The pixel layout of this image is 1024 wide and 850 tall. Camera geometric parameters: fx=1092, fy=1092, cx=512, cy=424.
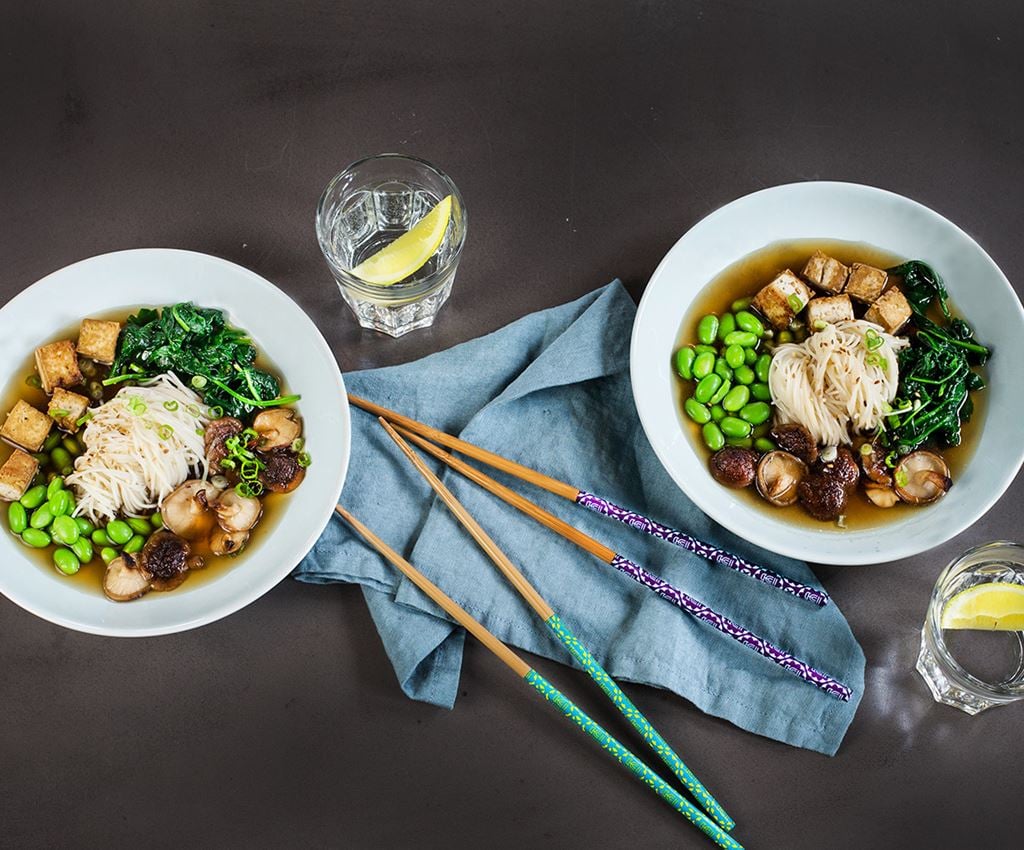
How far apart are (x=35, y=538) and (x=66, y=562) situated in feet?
0.40

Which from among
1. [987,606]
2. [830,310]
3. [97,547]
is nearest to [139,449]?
[97,547]

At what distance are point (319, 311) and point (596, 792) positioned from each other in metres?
1.90

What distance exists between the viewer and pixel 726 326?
3740 millimetres

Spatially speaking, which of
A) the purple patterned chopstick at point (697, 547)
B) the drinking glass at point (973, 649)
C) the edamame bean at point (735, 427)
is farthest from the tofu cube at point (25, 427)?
the drinking glass at point (973, 649)

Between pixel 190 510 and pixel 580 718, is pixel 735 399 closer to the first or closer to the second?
pixel 580 718

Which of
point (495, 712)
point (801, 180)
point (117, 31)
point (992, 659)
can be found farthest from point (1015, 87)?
point (117, 31)

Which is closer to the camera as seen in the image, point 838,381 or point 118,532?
point 118,532

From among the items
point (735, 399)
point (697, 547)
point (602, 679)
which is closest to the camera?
point (602, 679)

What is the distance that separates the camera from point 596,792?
11.6ft

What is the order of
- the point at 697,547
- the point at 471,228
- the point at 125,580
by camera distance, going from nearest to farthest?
the point at 125,580
the point at 697,547
the point at 471,228

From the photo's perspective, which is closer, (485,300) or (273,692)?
(273,692)

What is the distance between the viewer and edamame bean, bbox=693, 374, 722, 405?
3.63 meters

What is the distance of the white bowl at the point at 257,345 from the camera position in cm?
329

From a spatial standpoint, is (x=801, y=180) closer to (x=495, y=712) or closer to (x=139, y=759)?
(x=495, y=712)
